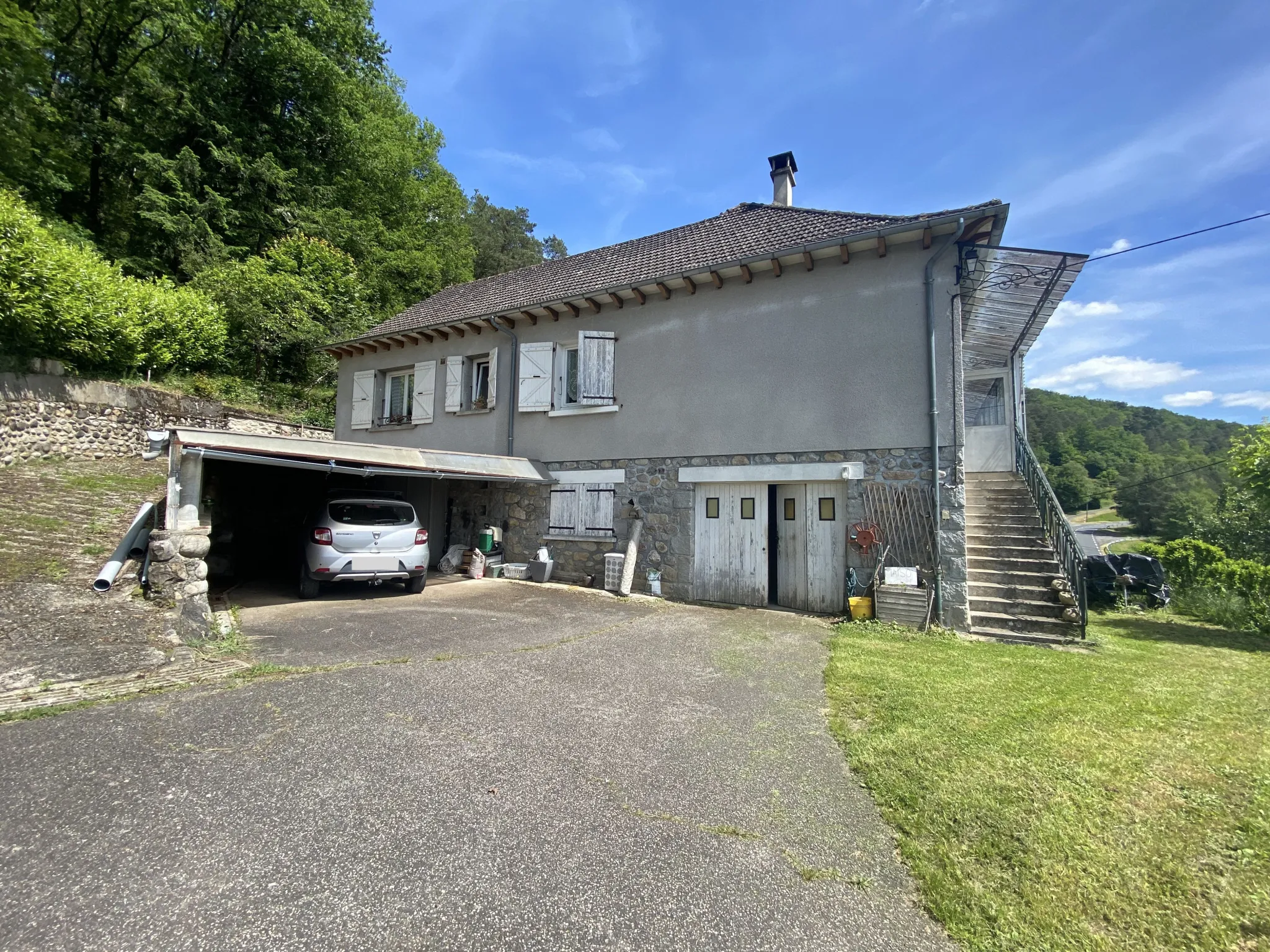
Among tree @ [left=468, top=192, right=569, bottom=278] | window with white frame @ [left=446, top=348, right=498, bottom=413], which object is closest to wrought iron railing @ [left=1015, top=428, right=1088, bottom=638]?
window with white frame @ [left=446, top=348, right=498, bottom=413]

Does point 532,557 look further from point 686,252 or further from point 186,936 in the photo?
point 186,936

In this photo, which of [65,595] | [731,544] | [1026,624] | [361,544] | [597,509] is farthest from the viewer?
[597,509]

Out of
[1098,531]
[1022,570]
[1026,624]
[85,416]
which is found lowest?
[1026,624]

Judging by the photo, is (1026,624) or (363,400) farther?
(363,400)

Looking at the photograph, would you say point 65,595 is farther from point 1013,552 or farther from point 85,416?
point 1013,552

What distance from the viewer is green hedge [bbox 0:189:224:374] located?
10016mm

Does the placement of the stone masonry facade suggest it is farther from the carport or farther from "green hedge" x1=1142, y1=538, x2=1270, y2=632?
"green hedge" x1=1142, y1=538, x2=1270, y2=632

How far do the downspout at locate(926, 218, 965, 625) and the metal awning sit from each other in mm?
341

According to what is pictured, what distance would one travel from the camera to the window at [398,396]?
12953 mm

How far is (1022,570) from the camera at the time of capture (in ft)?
25.6

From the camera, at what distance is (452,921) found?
1.89m

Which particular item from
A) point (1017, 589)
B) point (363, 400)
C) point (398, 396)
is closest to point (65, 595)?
point (398, 396)

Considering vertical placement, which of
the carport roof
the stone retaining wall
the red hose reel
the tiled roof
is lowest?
the red hose reel

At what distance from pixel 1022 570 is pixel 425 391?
11725 millimetres
